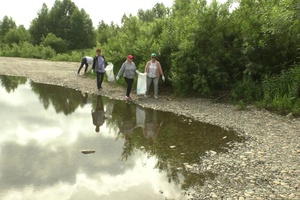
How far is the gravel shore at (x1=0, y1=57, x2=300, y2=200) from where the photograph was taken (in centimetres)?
535

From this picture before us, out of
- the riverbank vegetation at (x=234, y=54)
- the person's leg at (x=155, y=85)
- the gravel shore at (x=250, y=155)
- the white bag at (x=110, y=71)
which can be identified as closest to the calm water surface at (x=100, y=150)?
the gravel shore at (x=250, y=155)

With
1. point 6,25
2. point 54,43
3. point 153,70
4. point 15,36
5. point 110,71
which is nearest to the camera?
point 153,70

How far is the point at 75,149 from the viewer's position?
732 centimetres

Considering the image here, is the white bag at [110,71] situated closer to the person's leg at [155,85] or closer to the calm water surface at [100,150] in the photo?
the person's leg at [155,85]

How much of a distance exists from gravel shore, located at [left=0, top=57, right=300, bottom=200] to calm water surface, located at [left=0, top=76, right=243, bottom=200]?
1.18 feet

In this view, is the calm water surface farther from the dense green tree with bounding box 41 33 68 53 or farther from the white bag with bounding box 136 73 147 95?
the dense green tree with bounding box 41 33 68 53

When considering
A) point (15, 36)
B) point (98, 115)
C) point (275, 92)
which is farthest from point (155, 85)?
point (15, 36)

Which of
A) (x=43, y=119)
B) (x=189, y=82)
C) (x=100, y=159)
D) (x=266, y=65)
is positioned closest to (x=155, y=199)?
(x=100, y=159)

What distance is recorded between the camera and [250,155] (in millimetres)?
6902

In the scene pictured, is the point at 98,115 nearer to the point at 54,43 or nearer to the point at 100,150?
the point at 100,150

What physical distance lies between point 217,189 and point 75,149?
12.1 feet

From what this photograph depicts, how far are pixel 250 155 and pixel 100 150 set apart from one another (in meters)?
3.67

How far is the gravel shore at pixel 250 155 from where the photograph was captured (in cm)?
535

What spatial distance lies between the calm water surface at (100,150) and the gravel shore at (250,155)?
0.36 metres
